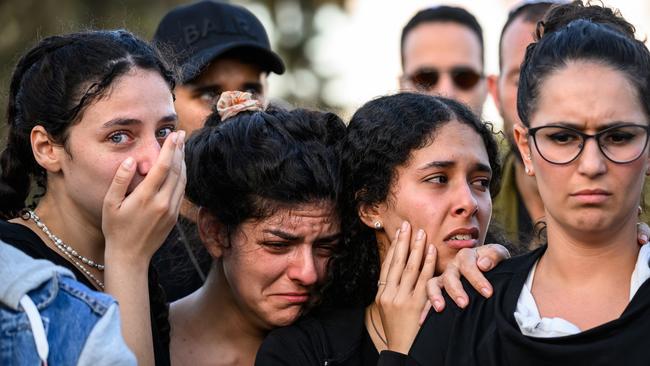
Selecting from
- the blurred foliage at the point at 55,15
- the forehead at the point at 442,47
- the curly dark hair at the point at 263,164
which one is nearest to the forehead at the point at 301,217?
the curly dark hair at the point at 263,164

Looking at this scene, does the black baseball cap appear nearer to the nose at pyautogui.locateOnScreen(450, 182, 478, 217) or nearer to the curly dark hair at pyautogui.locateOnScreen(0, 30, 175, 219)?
the curly dark hair at pyautogui.locateOnScreen(0, 30, 175, 219)

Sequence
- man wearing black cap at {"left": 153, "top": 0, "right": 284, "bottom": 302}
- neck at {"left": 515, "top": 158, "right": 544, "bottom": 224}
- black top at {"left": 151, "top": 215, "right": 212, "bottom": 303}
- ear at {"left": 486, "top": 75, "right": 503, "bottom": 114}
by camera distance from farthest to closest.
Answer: ear at {"left": 486, "top": 75, "right": 503, "bottom": 114} → neck at {"left": 515, "top": 158, "right": 544, "bottom": 224} → man wearing black cap at {"left": 153, "top": 0, "right": 284, "bottom": 302} → black top at {"left": 151, "top": 215, "right": 212, "bottom": 303}

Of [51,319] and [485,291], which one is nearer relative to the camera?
[51,319]

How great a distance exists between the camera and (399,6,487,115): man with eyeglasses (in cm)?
620

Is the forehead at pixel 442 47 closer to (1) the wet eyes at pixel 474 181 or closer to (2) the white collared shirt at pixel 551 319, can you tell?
(1) the wet eyes at pixel 474 181

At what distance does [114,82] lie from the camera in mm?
3594

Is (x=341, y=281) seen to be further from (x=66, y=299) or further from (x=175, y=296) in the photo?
(x=66, y=299)

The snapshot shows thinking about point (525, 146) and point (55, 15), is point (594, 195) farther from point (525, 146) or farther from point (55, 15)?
point (55, 15)

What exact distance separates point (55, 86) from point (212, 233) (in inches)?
35.4

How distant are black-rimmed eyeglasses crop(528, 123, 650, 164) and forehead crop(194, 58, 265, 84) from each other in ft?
8.51

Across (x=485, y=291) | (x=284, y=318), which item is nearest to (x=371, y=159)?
(x=284, y=318)

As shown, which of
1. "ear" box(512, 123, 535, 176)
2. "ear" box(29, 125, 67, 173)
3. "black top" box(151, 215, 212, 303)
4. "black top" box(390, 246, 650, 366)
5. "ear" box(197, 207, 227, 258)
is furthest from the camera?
"black top" box(151, 215, 212, 303)

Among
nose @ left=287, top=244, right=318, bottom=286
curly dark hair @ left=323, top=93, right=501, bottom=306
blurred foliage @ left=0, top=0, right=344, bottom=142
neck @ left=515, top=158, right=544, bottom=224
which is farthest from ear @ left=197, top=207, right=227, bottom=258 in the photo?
blurred foliage @ left=0, top=0, right=344, bottom=142

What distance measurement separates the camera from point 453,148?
387 centimetres
